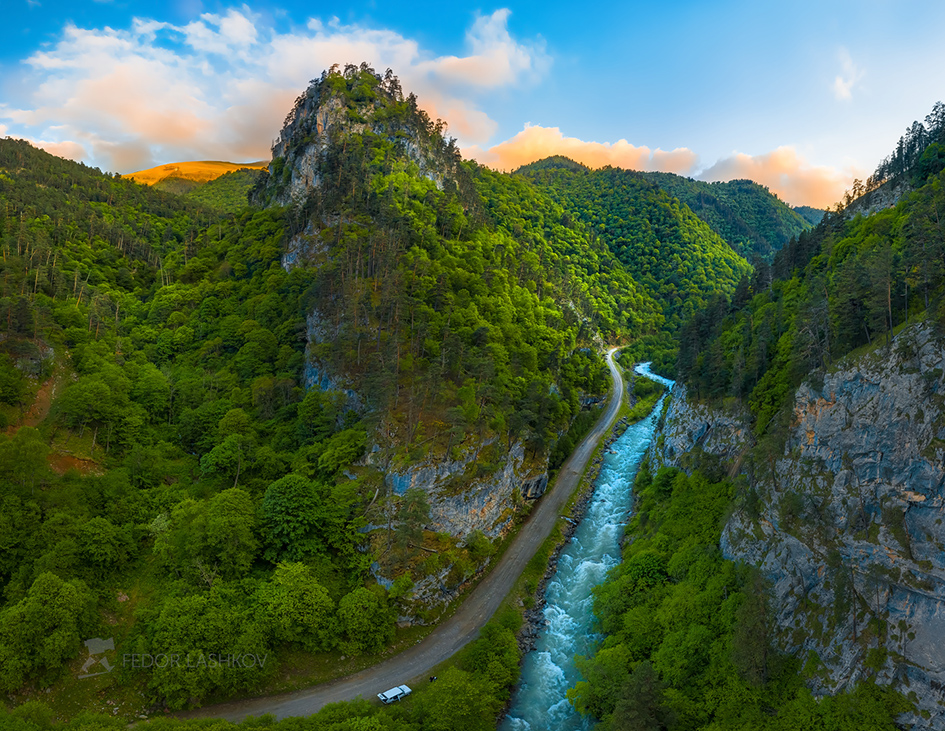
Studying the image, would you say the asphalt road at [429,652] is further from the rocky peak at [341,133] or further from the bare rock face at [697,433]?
the rocky peak at [341,133]

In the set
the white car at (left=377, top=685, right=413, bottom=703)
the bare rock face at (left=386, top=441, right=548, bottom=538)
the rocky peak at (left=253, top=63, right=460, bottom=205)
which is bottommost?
the white car at (left=377, top=685, right=413, bottom=703)

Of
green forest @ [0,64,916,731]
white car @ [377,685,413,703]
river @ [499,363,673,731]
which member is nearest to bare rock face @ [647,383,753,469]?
green forest @ [0,64,916,731]

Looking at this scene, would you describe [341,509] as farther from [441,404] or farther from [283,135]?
[283,135]

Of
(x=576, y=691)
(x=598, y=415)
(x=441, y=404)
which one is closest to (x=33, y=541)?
(x=441, y=404)

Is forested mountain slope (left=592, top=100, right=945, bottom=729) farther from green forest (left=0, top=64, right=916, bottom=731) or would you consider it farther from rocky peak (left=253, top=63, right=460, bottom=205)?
rocky peak (left=253, top=63, right=460, bottom=205)

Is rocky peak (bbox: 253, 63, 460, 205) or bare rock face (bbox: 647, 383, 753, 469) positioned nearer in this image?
bare rock face (bbox: 647, 383, 753, 469)

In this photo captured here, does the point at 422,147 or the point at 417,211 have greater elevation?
the point at 422,147

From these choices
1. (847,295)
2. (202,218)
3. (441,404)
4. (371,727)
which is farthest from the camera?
(202,218)
